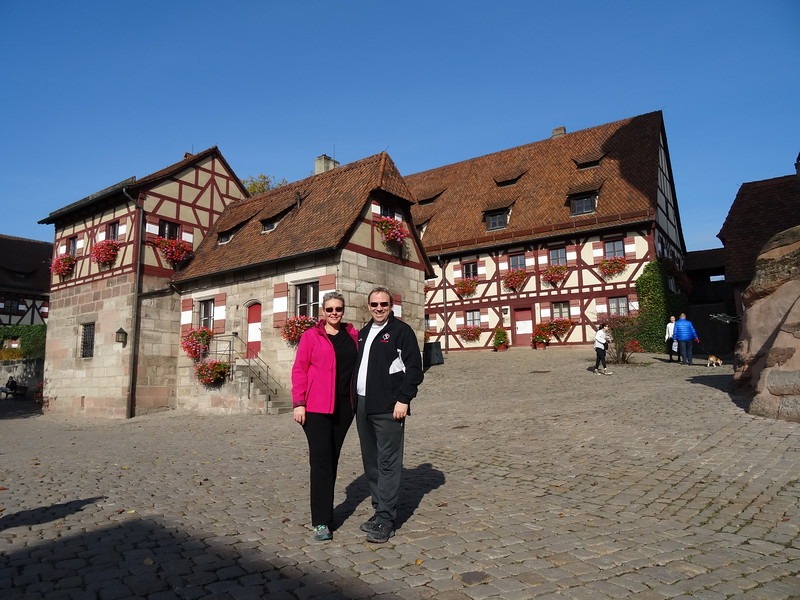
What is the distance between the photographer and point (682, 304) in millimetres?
23688

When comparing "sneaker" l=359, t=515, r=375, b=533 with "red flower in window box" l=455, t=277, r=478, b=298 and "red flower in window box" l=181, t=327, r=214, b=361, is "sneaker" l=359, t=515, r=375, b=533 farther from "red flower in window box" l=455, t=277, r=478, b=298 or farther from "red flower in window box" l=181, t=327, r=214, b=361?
"red flower in window box" l=455, t=277, r=478, b=298

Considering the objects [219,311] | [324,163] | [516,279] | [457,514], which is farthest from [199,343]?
[457,514]

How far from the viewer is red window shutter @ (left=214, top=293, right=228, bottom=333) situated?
55.2 ft

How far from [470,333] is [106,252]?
46.9 ft

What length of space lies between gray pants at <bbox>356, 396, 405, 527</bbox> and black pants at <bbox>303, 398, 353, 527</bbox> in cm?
14

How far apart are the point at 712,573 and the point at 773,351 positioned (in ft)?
19.6

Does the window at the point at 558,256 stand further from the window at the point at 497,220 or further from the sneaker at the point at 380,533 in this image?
the sneaker at the point at 380,533

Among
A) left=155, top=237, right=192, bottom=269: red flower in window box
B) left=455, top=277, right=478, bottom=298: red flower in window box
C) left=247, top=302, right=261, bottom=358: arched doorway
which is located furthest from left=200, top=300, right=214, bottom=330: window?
left=455, top=277, right=478, bottom=298: red flower in window box

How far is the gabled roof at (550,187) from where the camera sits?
2306 cm

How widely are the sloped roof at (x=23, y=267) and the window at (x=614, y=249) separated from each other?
2899 cm

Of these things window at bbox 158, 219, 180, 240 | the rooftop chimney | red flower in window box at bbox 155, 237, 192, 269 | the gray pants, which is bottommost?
the gray pants

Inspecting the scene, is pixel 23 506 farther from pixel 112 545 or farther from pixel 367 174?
pixel 367 174

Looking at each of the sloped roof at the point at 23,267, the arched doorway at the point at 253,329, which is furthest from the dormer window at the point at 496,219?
the sloped roof at the point at 23,267

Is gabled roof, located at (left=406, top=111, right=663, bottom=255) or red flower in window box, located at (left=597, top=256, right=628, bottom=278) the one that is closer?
red flower in window box, located at (left=597, top=256, right=628, bottom=278)
